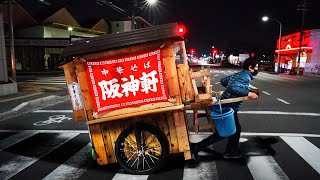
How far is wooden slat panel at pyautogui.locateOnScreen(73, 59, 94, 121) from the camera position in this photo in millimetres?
5020

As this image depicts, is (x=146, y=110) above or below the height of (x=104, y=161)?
above

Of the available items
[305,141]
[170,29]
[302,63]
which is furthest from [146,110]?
[302,63]

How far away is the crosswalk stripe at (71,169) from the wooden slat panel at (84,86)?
0.99 m

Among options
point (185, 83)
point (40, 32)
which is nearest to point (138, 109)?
point (185, 83)

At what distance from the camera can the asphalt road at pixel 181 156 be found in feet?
17.1

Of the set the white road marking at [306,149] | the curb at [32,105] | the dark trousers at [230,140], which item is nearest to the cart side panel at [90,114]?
the dark trousers at [230,140]

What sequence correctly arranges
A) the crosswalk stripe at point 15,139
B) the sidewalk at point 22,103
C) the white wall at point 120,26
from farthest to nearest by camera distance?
the white wall at point 120,26 → the sidewalk at point 22,103 → the crosswalk stripe at point 15,139

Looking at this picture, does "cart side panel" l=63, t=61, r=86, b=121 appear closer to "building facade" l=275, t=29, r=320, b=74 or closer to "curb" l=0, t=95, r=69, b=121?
"curb" l=0, t=95, r=69, b=121

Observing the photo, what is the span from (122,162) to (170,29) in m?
2.33

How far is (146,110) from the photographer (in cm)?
498

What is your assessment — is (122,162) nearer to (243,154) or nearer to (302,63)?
(243,154)

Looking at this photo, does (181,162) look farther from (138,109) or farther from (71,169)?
(71,169)

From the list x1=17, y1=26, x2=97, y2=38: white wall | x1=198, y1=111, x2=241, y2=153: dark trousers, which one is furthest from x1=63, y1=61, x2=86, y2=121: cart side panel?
x1=17, y1=26, x2=97, y2=38: white wall

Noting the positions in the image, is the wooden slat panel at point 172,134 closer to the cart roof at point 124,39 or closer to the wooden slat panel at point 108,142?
the wooden slat panel at point 108,142
